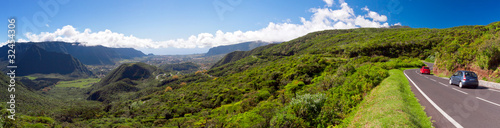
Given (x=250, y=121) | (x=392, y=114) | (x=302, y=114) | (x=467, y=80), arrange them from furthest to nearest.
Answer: (x=467, y=80), (x=250, y=121), (x=302, y=114), (x=392, y=114)

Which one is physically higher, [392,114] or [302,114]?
[392,114]

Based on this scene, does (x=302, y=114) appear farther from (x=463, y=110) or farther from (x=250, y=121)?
(x=463, y=110)

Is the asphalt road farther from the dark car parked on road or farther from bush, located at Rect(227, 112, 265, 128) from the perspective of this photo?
bush, located at Rect(227, 112, 265, 128)

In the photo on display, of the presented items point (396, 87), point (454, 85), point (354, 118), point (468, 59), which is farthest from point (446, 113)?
point (468, 59)

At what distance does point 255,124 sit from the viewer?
39.1 ft

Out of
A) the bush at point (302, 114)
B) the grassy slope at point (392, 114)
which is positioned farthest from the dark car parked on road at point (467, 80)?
the bush at point (302, 114)

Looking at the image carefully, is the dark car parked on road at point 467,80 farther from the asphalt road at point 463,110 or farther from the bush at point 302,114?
the bush at point 302,114

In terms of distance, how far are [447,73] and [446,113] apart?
78.1 ft

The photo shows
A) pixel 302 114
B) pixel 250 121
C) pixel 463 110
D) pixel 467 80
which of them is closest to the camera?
pixel 463 110

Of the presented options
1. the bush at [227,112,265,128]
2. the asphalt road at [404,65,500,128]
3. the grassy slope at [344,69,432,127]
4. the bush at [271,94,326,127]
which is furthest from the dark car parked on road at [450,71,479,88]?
the bush at [227,112,265,128]

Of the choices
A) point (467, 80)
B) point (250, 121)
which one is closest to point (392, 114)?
point (250, 121)

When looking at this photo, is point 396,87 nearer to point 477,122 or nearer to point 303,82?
point 477,122

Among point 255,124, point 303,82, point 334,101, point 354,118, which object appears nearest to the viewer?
point 354,118

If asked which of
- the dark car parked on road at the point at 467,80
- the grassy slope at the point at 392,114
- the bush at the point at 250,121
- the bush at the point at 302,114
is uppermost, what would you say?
the dark car parked on road at the point at 467,80
